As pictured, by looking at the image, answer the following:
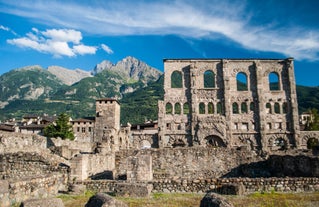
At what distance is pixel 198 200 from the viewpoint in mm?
9719

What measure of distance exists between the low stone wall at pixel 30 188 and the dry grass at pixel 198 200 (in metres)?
0.85

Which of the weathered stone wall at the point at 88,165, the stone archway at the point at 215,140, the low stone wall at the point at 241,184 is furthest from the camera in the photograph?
the stone archway at the point at 215,140

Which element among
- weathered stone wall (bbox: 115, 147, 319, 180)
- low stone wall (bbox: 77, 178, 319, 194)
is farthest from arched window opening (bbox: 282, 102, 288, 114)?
low stone wall (bbox: 77, 178, 319, 194)

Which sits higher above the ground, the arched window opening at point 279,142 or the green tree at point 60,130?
the green tree at point 60,130

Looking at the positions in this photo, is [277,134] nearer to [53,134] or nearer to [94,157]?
[94,157]

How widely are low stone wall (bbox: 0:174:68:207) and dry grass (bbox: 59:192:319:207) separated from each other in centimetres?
85

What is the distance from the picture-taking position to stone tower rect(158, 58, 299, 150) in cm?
4362

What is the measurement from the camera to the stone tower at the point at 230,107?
1718 inches

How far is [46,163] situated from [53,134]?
163 ft

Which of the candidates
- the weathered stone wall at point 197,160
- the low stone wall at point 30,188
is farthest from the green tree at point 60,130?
the low stone wall at point 30,188

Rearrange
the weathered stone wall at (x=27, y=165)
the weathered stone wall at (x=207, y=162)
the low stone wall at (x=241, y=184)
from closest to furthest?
the low stone wall at (x=241, y=184) < the weathered stone wall at (x=27, y=165) < the weathered stone wall at (x=207, y=162)

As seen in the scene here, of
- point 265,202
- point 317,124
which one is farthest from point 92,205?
point 317,124

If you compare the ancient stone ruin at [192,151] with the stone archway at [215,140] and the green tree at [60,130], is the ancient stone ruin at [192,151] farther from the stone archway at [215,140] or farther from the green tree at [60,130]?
the green tree at [60,130]

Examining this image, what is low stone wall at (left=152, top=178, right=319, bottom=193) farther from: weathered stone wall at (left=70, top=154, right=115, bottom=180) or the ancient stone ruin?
weathered stone wall at (left=70, top=154, right=115, bottom=180)
